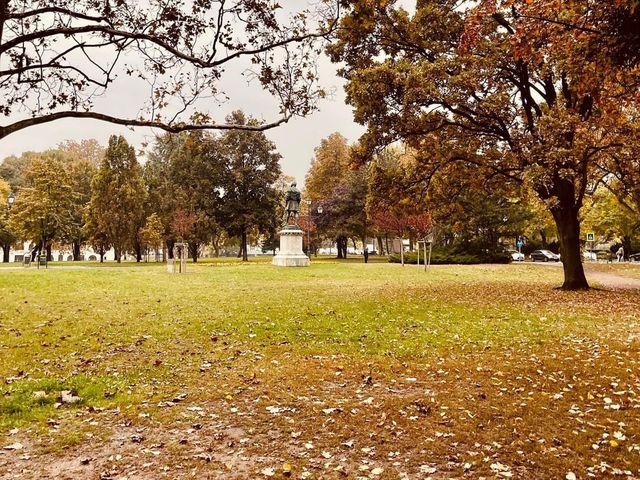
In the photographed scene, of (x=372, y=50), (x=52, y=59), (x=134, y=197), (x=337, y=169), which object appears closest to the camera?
(x=52, y=59)

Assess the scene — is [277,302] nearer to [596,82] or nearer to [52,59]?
Answer: [52,59]

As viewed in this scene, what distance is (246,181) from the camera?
50.5 metres

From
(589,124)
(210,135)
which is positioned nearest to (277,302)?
(210,135)

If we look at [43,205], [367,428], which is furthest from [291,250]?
[367,428]

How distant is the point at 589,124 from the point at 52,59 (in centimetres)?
1356

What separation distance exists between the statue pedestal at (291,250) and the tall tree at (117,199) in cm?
1720

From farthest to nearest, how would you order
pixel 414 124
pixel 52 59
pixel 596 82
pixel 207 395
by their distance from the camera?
1. pixel 414 124
2. pixel 52 59
3. pixel 596 82
4. pixel 207 395

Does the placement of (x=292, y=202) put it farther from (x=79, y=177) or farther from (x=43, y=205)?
(x=79, y=177)

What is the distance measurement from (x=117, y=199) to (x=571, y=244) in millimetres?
37243

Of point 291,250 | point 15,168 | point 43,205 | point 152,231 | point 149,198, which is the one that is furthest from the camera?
point 15,168

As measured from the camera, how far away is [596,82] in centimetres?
642

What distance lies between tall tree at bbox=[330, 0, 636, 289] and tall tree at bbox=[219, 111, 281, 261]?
3393 centimetres

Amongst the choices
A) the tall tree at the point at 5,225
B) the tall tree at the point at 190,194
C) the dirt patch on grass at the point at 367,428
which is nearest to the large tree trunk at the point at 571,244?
the dirt patch on grass at the point at 367,428

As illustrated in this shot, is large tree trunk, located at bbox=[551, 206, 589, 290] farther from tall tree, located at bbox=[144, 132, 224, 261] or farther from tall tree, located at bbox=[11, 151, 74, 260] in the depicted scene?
tall tree, located at bbox=[11, 151, 74, 260]
